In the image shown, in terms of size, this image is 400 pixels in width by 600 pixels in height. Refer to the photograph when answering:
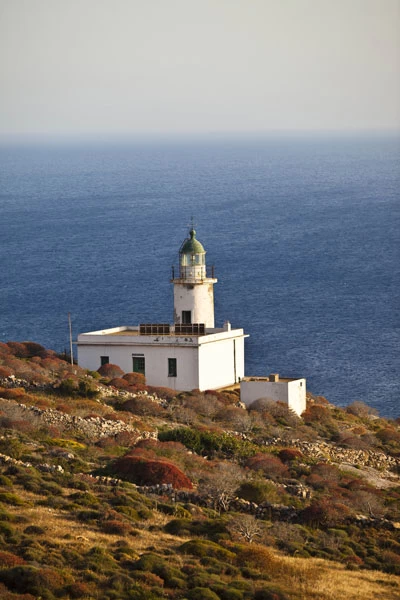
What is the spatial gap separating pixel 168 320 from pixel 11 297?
2451 cm

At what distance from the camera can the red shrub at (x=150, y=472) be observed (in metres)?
28.1

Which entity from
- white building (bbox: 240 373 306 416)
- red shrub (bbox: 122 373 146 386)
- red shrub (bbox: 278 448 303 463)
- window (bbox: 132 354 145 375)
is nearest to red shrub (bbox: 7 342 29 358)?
window (bbox: 132 354 145 375)

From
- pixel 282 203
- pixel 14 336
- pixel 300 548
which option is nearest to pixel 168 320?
pixel 14 336

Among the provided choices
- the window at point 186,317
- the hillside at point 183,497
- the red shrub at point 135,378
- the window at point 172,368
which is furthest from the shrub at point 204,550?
the window at point 186,317

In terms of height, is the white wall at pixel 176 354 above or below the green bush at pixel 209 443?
above

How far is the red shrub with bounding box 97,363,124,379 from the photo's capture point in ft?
145

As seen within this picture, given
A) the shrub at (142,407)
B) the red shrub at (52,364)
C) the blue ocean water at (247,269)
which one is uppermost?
the red shrub at (52,364)

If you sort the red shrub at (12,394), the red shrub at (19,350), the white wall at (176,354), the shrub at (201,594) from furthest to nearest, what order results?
the red shrub at (19,350) < the white wall at (176,354) < the red shrub at (12,394) < the shrub at (201,594)

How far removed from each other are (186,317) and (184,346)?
265cm

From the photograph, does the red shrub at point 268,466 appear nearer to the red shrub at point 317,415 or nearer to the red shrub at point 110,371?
the red shrub at point 317,415

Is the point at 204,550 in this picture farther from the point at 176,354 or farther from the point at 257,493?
the point at 176,354

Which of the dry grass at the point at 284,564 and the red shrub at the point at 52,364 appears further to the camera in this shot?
the red shrub at the point at 52,364

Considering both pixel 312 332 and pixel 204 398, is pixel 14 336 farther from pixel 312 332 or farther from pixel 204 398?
pixel 204 398

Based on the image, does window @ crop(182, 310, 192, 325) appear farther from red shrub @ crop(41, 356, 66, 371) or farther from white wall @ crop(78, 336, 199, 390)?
red shrub @ crop(41, 356, 66, 371)
